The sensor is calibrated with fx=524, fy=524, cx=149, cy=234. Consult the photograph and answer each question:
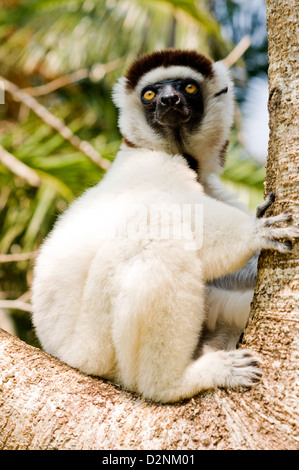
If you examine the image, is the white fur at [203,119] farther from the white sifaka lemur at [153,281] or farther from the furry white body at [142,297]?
the furry white body at [142,297]

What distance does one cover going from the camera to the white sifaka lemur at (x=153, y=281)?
2504mm

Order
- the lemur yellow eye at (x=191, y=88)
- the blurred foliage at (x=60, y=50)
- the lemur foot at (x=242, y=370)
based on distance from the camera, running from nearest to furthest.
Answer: the lemur foot at (x=242, y=370)
the lemur yellow eye at (x=191, y=88)
the blurred foliage at (x=60, y=50)

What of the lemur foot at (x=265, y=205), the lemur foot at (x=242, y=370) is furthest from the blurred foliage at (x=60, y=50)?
the lemur foot at (x=242, y=370)

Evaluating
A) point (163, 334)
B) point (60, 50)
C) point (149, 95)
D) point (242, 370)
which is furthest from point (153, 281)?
point (60, 50)

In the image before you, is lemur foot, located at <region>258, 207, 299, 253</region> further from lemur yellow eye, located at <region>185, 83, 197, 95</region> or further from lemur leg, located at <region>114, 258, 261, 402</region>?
lemur yellow eye, located at <region>185, 83, 197, 95</region>

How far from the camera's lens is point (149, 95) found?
4117 mm

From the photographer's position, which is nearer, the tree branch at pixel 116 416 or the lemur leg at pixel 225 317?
the tree branch at pixel 116 416

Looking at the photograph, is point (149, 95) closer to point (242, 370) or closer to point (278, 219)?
point (278, 219)

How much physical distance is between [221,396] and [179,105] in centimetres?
230

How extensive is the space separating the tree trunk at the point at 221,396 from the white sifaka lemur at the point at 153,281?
108mm

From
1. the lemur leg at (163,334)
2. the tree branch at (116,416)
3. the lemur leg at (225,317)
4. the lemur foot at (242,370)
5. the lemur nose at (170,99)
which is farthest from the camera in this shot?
the lemur nose at (170,99)

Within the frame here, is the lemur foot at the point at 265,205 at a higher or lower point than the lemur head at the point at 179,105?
lower
